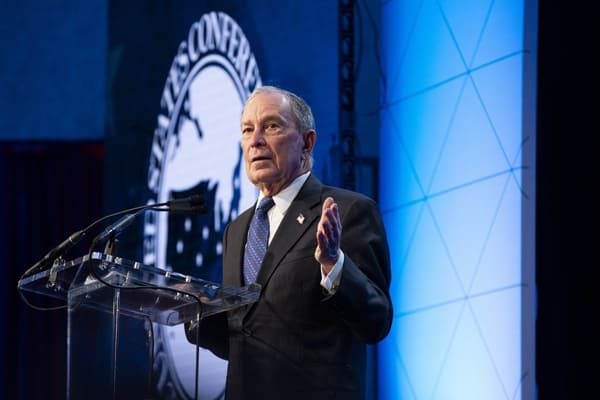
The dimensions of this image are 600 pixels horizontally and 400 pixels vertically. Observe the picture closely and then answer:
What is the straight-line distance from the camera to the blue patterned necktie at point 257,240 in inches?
98.0

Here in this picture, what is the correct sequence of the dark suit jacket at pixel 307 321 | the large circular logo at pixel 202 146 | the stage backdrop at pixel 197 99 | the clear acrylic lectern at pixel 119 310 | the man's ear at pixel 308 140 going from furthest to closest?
1. the large circular logo at pixel 202 146
2. the stage backdrop at pixel 197 99
3. the man's ear at pixel 308 140
4. the dark suit jacket at pixel 307 321
5. the clear acrylic lectern at pixel 119 310

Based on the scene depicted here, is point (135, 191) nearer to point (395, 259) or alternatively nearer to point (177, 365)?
point (395, 259)

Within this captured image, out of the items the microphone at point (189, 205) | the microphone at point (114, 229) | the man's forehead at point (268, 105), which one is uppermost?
the man's forehead at point (268, 105)

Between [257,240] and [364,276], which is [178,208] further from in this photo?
[364,276]

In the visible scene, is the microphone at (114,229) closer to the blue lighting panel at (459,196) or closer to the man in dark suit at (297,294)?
the man in dark suit at (297,294)

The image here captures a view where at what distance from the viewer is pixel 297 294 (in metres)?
2.35

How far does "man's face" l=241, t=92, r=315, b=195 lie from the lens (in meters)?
2.53

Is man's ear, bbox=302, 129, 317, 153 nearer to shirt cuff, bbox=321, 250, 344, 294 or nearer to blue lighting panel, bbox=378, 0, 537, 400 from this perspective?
shirt cuff, bbox=321, 250, 344, 294

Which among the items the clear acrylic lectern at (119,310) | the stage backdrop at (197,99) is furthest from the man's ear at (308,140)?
the stage backdrop at (197,99)

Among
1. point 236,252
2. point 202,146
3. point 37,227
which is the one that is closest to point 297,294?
point 236,252

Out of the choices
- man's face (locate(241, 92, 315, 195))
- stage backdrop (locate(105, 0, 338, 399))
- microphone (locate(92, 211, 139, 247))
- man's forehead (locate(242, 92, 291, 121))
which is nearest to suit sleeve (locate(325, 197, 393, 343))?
man's face (locate(241, 92, 315, 195))

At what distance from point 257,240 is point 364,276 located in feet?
1.23

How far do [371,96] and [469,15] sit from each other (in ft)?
2.46

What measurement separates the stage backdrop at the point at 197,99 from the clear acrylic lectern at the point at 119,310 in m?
0.85
